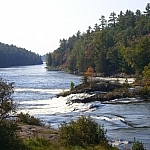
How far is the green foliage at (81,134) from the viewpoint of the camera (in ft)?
64.7

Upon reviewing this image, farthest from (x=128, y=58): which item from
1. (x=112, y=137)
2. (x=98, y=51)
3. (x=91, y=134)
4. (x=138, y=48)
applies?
(x=91, y=134)

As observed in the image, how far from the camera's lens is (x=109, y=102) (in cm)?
5206

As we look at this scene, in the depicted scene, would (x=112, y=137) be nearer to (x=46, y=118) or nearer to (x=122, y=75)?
(x=46, y=118)

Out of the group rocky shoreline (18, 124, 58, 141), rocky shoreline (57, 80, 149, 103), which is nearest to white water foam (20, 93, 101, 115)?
rocky shoreline (57, 80, 149, 103)

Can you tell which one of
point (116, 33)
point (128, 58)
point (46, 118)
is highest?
point (116, 33)

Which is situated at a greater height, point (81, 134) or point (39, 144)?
point (81, 134)

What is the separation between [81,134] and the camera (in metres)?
20.1

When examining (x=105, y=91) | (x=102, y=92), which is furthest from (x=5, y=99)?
(x=105, y=91)

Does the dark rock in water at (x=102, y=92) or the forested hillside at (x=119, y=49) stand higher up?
the forested hillside at (x=119, y=49)

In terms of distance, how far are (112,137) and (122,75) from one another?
2966 inches

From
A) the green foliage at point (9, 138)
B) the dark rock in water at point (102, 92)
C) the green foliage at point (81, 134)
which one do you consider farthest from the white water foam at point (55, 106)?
the green foliage at point (9, 138)

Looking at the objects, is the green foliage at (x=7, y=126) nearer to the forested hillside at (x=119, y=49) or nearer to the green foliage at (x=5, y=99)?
the green foliage at (x=5, y=99)

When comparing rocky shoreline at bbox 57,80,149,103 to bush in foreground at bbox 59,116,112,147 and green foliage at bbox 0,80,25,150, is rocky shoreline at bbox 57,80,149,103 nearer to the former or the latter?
bush in foreground at bbox 59,116,112,147

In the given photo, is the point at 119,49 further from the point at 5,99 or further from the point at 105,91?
the point at 5,99
